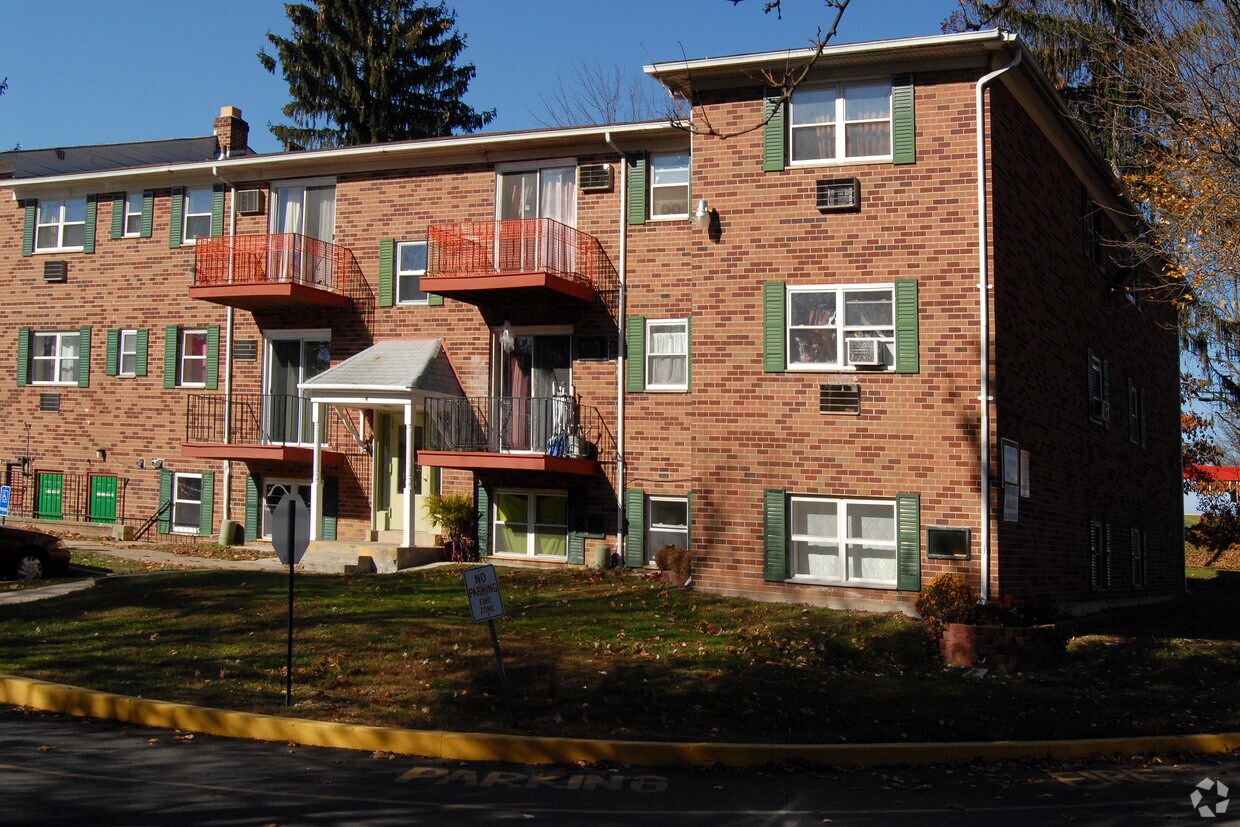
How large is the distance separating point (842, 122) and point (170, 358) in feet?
50.7

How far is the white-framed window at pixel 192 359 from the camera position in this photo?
24.2 m

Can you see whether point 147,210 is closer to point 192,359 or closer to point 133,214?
point 133,214

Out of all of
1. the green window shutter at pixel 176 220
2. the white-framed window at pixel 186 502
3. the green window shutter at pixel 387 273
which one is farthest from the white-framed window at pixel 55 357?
the green window shutter at pixel 387 273

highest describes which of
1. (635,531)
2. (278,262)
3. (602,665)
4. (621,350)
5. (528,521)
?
(278,262)

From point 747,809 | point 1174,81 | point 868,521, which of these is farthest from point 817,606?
point 1174,81

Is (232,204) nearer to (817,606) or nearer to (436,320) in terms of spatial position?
(436,320)

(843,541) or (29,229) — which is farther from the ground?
(29,229)

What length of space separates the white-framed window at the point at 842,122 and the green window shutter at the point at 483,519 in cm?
865

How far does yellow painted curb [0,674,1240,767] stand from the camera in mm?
10000

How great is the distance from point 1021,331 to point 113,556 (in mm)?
17126

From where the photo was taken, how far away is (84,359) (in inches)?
993

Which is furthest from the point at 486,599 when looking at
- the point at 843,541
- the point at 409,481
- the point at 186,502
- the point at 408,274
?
the point at 186,502

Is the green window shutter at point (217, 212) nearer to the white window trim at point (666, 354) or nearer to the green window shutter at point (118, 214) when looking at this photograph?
the green window shutter at point (118, 214)

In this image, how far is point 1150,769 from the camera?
10.4 metres
